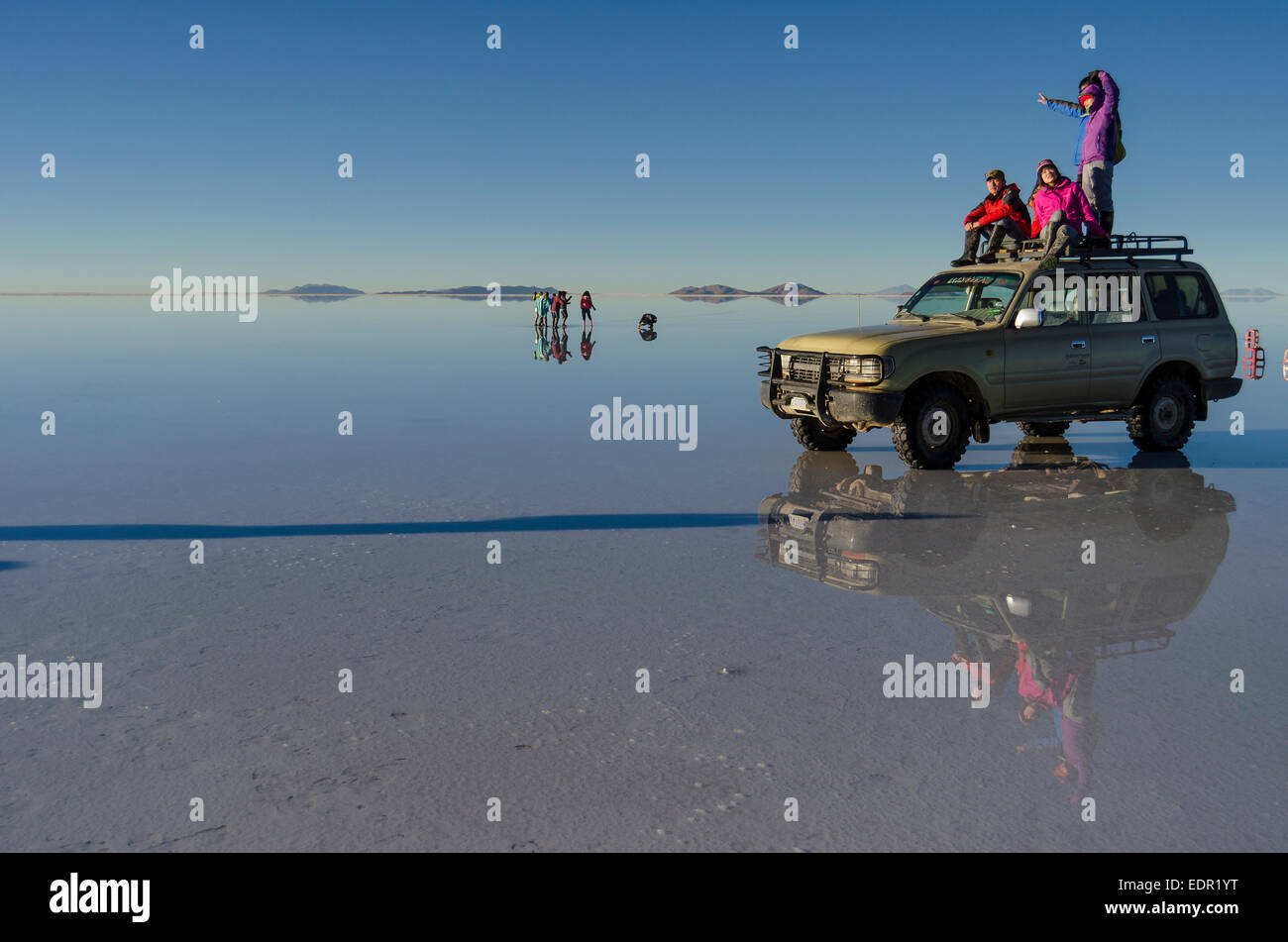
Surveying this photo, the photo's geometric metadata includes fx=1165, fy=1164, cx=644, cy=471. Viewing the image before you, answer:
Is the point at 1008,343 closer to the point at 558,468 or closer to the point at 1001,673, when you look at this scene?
the point at 558,468

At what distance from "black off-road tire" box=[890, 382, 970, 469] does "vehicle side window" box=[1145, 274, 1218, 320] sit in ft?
9.74

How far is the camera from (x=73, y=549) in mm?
8312

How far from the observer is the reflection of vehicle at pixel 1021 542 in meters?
6.82

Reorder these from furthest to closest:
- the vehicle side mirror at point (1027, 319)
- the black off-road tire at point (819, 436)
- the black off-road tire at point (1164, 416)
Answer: the black off-road tire at point (819, 436) < the black off-road tire at point (1164, 416) < the vehicle side mirror at point (1027, 319)

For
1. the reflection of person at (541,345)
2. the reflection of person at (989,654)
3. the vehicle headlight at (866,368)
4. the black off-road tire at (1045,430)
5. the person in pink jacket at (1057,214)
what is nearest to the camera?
the reflection of person at (989,654)

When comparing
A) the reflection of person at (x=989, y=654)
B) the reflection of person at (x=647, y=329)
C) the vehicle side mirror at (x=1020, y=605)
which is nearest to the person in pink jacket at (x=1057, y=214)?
the vehicle side mirror at (x=1020, y=605)

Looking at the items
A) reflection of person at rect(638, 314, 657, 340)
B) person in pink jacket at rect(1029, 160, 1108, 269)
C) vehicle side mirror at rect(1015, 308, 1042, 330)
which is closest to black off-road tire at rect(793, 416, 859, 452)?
vehicle side mirror at rect(1015, 308, 1042, 330)

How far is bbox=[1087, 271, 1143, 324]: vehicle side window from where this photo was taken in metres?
12.7

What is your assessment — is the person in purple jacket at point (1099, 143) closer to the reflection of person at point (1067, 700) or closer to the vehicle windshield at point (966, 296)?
the vehicle windshield at point (966, 296)

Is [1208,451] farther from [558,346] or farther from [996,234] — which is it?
[558,346]

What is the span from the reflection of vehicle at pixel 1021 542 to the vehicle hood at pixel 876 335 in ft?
4.22

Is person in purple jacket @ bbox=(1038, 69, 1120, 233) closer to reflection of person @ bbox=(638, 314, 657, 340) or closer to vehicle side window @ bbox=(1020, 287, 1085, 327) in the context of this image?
vehicle side window @ bbox=(1020, 287, 1085, 327)

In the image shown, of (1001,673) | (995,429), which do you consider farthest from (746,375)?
(1001,673)
